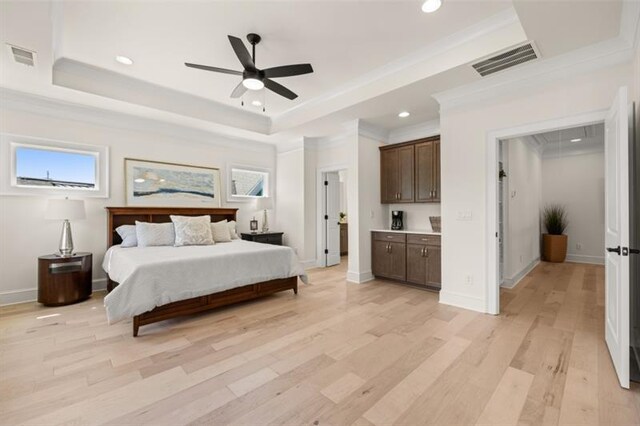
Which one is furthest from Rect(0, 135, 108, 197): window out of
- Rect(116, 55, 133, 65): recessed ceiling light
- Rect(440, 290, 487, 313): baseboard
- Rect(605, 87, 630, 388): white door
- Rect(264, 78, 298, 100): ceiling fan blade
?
Rect(605, 87, 630, 388): white door

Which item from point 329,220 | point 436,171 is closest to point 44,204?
point 329,220

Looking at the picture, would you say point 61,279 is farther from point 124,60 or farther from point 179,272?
point 124,60

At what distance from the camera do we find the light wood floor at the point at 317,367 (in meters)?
1.72

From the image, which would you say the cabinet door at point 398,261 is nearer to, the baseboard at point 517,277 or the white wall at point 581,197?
the baseboard at point 517,277

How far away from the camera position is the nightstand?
5.60 meters

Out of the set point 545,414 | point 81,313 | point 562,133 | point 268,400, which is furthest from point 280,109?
point 562,133

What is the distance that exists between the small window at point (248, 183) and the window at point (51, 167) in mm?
2138

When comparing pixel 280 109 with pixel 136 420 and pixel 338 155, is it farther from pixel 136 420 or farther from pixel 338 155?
pixel 136 420

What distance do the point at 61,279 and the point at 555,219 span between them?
29.6 feet

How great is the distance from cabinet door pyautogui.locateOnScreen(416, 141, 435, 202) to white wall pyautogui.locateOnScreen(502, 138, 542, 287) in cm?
115

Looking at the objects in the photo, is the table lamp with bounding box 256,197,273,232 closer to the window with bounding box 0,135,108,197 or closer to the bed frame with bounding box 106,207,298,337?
the bed frame with bounding box 106,207,298,337

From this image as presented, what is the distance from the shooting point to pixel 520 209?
5102 mm

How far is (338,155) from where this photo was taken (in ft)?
19.3

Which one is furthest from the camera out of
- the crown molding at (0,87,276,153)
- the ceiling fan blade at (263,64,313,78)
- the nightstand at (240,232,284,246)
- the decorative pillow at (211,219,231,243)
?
the nightstand at (240,232,284,246)
